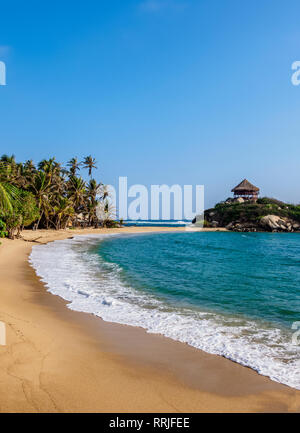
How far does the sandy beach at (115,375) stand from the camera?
159 inches

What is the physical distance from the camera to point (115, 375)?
491 cm

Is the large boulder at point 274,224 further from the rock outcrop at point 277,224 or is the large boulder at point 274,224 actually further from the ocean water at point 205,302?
the ocean water at point 205,302

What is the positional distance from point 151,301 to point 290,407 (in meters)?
6.50

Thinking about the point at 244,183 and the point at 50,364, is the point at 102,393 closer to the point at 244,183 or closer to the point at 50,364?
the point at 50,364

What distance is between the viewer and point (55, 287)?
11773 millimetres

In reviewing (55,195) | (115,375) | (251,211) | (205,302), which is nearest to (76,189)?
(55,195)

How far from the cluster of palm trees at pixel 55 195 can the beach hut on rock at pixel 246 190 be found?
40.7m

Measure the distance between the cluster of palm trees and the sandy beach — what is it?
24652 millimetres

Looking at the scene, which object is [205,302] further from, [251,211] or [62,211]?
[251,211]

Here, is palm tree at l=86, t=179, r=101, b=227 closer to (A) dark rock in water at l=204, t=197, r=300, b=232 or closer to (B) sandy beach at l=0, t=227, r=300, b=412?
(A) dark rock in water at l=204, t=197, r=300, b=232

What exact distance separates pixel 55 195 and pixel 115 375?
1829 inches

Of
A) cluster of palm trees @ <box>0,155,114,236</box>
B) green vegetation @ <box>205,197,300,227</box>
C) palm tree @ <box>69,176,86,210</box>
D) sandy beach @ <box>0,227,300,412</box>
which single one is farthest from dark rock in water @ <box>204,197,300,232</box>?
sandy beach @ <box>0,227,300,412</box>

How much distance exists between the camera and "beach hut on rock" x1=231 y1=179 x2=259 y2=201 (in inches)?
3204
